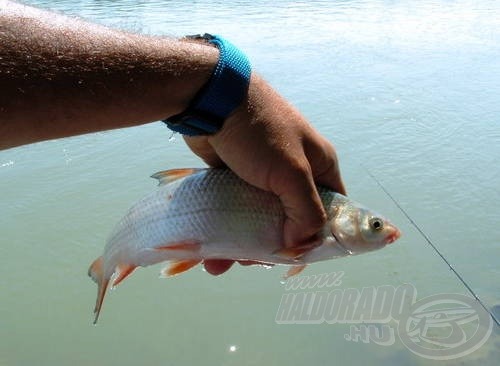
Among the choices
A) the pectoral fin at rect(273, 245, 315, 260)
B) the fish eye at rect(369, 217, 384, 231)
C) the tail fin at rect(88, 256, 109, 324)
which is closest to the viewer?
the pectoral fin at rect(273, 245, 315, 260)

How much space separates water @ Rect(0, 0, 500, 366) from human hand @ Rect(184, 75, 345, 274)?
58cm

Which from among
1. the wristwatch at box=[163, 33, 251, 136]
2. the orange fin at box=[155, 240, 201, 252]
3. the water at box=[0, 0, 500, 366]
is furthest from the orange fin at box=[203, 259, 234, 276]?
the water at box=[0, 0, 500, 366]

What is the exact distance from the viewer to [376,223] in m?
2.25

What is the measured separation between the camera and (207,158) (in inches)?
87.4

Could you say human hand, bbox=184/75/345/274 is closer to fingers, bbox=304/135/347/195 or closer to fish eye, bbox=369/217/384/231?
fingers, bbox=304/135/347/195

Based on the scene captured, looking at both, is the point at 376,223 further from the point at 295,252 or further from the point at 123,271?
the point at 123,271

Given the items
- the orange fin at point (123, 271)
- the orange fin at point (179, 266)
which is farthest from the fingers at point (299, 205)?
the orange fin at point (123, 271)

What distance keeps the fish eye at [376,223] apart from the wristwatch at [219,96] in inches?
33.0

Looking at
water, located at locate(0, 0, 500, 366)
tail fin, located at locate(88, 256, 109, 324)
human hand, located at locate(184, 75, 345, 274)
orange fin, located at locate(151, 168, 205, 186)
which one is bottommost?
water, located at locate(0, 0, 500, 366)

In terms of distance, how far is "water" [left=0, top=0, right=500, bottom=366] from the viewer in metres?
4.53

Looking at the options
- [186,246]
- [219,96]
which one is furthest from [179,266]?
[219,96]

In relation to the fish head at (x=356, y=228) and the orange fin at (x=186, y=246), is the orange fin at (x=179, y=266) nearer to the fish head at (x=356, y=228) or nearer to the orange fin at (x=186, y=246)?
the orange fin at (x=186, y=246)

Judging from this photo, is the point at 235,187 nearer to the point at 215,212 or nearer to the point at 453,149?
the point at 215,212

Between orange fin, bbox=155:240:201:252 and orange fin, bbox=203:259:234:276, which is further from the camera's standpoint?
orange fin, bbox=203:259:234:276
